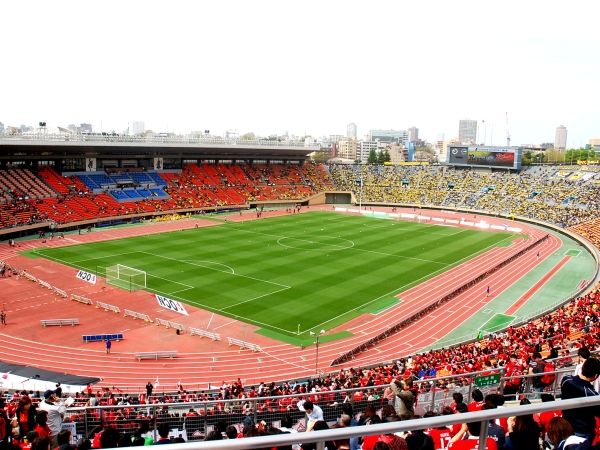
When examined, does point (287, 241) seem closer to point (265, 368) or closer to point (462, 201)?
point (265, 368)

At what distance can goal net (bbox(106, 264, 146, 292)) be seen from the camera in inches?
1561

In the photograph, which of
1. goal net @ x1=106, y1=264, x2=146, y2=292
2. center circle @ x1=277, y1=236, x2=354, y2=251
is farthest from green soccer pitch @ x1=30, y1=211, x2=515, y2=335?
goal net @ x1=106, y1=264, x2=146, y2=292

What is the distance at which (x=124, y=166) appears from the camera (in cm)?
8188

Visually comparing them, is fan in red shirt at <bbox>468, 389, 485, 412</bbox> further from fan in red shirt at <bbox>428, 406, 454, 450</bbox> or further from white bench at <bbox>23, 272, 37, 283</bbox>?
white bench at <bbox>23, 272, 37, 283</bbox>

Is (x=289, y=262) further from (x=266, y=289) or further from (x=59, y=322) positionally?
(x=59, y=322)

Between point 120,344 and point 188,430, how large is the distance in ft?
64.0

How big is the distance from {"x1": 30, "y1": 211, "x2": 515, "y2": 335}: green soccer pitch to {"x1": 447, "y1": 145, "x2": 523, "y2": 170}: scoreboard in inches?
1338

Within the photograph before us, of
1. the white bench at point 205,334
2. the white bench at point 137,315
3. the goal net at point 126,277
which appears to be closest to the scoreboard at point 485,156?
the goal net at point 126,277

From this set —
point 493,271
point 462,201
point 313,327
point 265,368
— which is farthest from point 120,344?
point 462,201

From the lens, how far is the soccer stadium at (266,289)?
45.3 ft

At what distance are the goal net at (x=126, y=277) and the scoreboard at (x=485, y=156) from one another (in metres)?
77.1

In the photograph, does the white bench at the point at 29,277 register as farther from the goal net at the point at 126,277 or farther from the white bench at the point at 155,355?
the white bench at the point at 155,355

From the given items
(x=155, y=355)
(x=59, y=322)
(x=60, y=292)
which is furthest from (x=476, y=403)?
(x=60, y=292)

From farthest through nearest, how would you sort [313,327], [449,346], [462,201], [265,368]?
[462,201]
[313,327]
[449,346]
[265,368]
